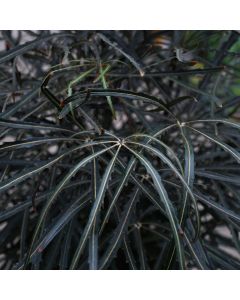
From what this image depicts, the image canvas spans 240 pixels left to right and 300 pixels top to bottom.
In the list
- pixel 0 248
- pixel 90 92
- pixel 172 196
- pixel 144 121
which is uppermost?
pixel 90 92

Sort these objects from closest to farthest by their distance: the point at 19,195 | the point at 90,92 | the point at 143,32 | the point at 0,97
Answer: the point at 90,92
the point at 0,97
the point at 143,32
the point at 19,195

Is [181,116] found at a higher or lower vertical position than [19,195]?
higher

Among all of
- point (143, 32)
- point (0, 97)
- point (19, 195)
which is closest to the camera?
point (0, 97)

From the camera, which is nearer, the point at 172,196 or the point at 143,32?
the point at 172,196

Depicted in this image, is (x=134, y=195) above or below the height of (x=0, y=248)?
above

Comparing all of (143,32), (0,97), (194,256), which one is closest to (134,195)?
(194,256)

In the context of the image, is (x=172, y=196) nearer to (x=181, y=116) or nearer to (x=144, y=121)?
(x=144, y=121)

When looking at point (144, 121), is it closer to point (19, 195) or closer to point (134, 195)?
point (134, 195)
